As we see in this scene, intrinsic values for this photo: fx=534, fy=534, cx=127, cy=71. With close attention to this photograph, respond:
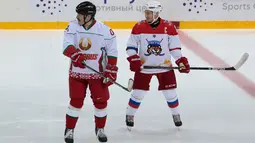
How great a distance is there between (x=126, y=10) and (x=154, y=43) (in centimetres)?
419

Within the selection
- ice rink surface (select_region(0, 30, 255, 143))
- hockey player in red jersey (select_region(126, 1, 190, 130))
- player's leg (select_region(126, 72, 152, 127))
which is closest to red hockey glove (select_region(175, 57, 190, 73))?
hockey player in red jersey (select_region(126, 1, 190, 130))

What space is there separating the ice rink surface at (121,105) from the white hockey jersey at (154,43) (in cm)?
55

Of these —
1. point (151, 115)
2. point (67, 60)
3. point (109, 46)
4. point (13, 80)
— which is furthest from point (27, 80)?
point (109, 46)

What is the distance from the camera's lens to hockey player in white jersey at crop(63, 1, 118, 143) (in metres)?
3.56

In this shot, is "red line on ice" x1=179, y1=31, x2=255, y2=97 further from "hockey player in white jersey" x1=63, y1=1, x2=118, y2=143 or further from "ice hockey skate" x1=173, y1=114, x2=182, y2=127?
"hockey player in white jersey" x1=63, y1=1, x2=118, y2=143

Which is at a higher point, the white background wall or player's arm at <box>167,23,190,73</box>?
player's arm at <box>167,23,190,73</box>

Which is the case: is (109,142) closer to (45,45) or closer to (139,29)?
(139,29)

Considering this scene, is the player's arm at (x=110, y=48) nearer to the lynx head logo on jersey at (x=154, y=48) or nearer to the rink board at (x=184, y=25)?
the lynx head logo on jersey at (x=154, y=48)

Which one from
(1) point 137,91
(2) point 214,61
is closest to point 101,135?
(1) point 137,91

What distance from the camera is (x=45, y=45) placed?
6977 millimetres

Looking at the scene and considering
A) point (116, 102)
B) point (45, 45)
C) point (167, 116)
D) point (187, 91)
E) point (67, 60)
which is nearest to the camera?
point (167, 116)

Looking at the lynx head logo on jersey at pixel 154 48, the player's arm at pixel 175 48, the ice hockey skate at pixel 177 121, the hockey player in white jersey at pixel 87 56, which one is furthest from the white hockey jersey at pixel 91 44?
the ice hockey skate at pixel 177 121

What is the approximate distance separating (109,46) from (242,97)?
1808mm

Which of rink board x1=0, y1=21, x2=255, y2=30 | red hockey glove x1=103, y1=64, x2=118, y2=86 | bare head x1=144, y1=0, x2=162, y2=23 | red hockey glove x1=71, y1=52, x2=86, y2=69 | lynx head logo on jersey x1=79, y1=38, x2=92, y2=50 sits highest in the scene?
bare head x1=144, y1=0, x2=162, y2=23
